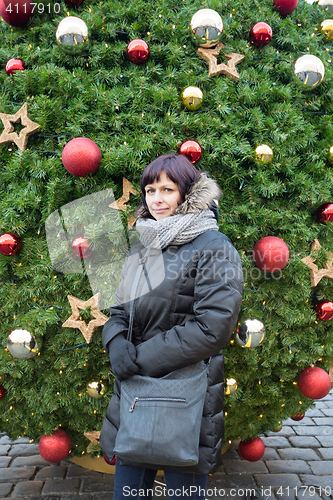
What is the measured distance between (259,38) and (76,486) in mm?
3470

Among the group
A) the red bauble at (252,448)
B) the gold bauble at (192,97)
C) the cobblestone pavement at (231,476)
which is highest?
the gold bauble at (192,97)

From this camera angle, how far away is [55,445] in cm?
228

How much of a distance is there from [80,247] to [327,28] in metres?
2.23

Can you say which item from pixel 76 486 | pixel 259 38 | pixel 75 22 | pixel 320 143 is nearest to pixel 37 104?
pixel 75 22

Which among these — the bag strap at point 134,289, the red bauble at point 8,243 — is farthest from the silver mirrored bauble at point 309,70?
the red bauble at point 8,243

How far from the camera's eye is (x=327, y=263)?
7.23 feet

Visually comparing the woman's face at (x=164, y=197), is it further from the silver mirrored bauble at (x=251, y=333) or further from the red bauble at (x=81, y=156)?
the silver mirrored bauble at (x=251, y=333)

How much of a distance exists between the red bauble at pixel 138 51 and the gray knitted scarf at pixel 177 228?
1.07 meters

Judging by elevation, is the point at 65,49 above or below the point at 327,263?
above

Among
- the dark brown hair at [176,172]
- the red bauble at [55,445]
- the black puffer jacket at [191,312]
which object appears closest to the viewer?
the black puffer jacket at [191,312]

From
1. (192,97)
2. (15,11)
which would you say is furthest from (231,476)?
(15,11)

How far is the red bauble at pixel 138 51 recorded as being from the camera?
2.07 metres

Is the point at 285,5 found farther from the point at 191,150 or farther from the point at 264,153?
the point at 191,150

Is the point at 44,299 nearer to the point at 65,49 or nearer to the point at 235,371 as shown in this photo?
the point at 235,371
